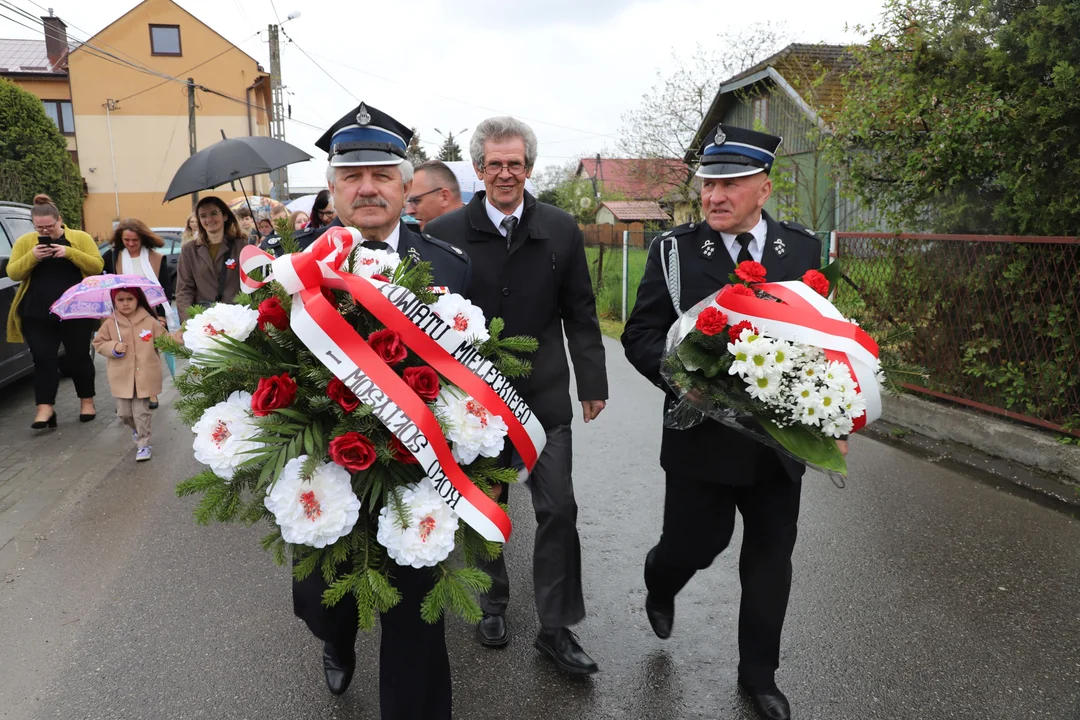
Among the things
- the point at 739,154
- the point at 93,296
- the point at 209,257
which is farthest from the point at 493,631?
the point at 93,296

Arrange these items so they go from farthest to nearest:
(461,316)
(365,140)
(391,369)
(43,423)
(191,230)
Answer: (43,423) → (191,230) → (365,140) → (461,316) → (391,369)

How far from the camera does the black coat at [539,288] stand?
355 cm

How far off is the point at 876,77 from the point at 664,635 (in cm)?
577

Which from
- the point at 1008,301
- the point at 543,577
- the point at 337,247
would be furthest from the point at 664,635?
the point at 1008,301

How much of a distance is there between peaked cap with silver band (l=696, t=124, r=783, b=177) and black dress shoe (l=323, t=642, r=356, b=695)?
7.37 feet

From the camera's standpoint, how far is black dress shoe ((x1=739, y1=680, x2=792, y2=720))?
117 inches

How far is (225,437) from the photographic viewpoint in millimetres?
2150

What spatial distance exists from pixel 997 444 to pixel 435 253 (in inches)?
190

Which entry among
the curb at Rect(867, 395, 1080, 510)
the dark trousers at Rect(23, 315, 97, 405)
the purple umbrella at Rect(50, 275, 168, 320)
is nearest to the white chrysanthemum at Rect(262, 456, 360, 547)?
the curb at Rect(867, 395, 1080, 510)

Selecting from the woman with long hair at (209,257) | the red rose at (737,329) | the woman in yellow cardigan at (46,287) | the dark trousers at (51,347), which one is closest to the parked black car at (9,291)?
the woman in yellow cardigan at (46,287)

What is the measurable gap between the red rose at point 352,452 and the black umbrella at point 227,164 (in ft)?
15.6

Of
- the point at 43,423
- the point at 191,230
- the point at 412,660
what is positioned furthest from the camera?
the point at 43,423

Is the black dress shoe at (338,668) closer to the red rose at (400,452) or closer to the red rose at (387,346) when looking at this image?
the red rose at (400,452)

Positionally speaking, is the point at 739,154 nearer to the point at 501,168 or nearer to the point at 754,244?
the point at 754,244
